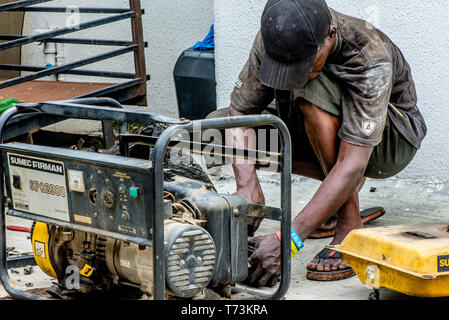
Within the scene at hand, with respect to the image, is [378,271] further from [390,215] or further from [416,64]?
[416,64]

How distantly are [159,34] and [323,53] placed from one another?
2.93m

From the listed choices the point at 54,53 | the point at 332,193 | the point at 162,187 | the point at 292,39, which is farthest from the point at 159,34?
the point at 162,187

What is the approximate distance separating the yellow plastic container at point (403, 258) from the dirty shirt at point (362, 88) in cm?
50

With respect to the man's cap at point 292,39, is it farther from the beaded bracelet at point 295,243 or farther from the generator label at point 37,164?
the generator label at point 37,164

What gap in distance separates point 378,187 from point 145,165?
2741 mm

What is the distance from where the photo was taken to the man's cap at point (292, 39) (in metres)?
2.98

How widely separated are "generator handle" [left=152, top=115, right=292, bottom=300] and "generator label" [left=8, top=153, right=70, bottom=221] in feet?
1.58

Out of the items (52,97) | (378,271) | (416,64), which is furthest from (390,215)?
(52,97)

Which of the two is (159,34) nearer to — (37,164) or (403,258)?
(37,164)

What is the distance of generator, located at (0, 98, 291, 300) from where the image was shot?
233 cm

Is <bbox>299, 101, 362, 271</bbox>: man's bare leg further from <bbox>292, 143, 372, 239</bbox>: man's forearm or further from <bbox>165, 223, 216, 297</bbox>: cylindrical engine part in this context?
<bbox>165, 223, 216, 297</bbox>: cylindrical engine part

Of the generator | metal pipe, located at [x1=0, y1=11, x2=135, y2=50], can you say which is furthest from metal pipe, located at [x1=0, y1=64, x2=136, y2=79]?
the generator

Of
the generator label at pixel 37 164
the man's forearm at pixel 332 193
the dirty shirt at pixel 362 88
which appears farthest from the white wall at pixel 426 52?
the generator label at pixel 37 164
